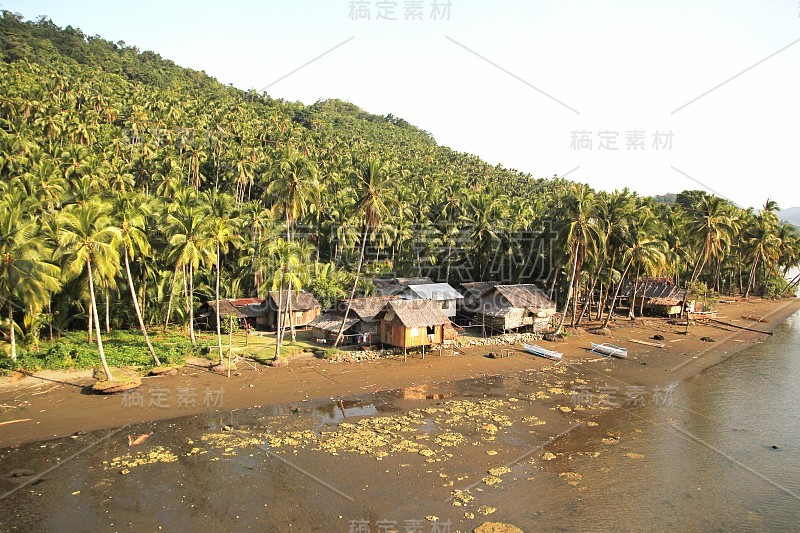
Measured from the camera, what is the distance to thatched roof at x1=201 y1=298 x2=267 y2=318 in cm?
4217

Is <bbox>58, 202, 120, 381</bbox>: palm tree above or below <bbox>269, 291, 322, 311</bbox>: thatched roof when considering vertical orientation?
above

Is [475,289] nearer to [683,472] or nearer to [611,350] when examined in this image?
[611,350]

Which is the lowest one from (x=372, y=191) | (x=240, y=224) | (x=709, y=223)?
(x=240, y=224)

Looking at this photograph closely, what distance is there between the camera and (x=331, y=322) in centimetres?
4169

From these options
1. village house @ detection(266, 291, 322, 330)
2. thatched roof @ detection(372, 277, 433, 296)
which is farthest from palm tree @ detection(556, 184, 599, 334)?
village house @ detection(266, 291, 322, 330)

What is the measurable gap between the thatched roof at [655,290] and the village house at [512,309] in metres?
17.9

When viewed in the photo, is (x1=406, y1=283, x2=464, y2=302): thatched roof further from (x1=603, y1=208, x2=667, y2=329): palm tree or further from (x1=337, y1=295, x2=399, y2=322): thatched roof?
(x1=603, y1=208, x2=667, y2=329): palm tree

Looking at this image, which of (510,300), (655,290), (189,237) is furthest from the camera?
(655,290)

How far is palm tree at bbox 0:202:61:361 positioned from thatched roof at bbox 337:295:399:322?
19.7 m

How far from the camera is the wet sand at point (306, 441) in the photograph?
18.2m

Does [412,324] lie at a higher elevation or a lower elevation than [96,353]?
higher

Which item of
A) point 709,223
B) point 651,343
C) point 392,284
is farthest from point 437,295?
point 709,223

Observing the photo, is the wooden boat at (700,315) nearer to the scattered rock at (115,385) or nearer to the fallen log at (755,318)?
the fallen log at (755,318)

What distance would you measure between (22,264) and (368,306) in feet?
73.4
